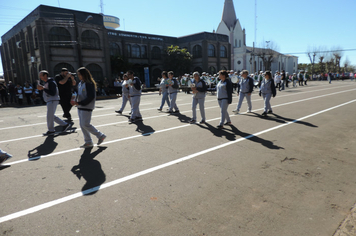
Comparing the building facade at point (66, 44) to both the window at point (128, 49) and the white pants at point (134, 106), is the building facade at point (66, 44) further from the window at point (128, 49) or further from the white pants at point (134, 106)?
the white pants at point (134, 106)

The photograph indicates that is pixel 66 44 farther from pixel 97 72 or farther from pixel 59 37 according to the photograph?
pixel 97 72

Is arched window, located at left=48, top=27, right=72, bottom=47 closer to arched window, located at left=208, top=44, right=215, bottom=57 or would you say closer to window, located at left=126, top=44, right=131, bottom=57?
window, located at left=126, top=44, right=131, bottom=57

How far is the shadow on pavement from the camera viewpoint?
6.08 m

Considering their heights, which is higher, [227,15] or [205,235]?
[227,15]

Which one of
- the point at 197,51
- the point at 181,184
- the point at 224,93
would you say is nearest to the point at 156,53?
the point at 197,51

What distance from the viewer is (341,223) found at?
9.31 ft

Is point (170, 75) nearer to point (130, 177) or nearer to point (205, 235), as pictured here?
point (130, 177)

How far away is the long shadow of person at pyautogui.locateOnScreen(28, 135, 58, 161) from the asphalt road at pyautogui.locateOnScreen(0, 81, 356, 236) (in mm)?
24

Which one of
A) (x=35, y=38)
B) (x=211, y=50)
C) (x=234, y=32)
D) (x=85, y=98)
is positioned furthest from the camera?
(x=234, y=32)

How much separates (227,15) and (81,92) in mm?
70008

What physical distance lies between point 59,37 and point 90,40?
3.81m

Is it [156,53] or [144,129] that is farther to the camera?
[156,53]

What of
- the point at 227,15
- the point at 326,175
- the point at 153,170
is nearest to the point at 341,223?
the point at 326,175

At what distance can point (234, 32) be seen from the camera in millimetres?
68625
